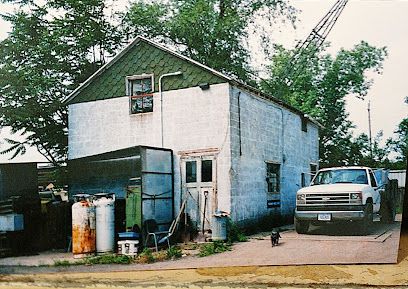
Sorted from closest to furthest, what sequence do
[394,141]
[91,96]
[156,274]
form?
1. [394,141]
2. [156,274]
3. [91,96]

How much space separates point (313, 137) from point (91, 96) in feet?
6.69

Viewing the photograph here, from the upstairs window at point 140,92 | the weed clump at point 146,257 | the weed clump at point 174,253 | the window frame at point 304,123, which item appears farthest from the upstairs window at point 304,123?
the weed clump at point 146,257

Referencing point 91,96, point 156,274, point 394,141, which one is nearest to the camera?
point 394,141

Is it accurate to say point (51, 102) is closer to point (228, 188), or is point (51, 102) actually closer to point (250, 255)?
point (228, 188)

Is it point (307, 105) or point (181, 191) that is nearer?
point (307, 105)

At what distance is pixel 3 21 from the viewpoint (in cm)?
513

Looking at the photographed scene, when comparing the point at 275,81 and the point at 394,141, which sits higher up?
the point at 275,81

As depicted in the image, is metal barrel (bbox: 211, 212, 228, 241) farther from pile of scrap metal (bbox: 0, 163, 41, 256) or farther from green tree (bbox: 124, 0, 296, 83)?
pile of scrap metal (bbox: 0, 163, 41, 256)

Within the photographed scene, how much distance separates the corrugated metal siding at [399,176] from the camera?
13.8 feet

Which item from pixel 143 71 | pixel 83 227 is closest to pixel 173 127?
pixel 143 71

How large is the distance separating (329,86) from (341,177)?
0.78 meters

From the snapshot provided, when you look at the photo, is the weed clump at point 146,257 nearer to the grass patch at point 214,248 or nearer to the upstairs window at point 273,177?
the grass patch at point 214,248

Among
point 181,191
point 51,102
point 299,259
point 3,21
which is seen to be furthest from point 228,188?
point 3,21

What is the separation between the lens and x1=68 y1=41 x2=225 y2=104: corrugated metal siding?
4.70m
